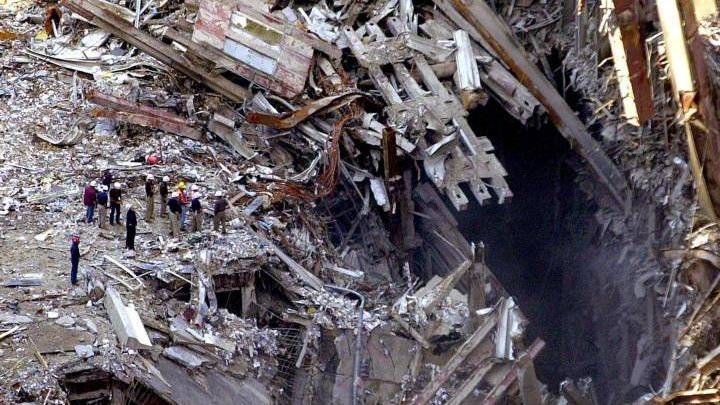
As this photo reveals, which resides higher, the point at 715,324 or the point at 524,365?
the point at 715,324

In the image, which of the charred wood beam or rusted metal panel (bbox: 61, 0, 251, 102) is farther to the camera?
rusted metal panel (bbox: 61, 0, 251, 102)

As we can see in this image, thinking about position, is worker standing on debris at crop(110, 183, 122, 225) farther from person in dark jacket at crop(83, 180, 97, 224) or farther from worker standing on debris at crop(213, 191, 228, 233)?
worker standing on debris at crop(213, 191, 228, 233)

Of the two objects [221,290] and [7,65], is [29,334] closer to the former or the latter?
[221,290]

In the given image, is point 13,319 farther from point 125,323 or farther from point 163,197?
point 163,197

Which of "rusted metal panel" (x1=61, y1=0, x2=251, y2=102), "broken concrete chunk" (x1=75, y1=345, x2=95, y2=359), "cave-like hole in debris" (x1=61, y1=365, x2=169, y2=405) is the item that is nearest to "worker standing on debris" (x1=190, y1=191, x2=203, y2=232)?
"broken concrete chunk" (x1=75, y1=345, x2=95, y2=359)

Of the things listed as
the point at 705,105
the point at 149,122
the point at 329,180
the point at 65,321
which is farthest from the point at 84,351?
the point at 705,105

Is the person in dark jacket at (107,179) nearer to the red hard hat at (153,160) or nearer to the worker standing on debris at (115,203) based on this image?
the worker standing on debris at (115,203)

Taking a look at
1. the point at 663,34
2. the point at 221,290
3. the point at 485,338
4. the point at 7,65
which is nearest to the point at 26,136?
the point at 7,65

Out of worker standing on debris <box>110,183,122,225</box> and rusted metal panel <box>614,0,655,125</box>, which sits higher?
rusted metal panel <box>614,0,655,125</box>

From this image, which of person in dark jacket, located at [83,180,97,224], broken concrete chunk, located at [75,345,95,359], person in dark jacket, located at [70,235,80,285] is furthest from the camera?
person in dark jacket, located at [83,180,97,224]
